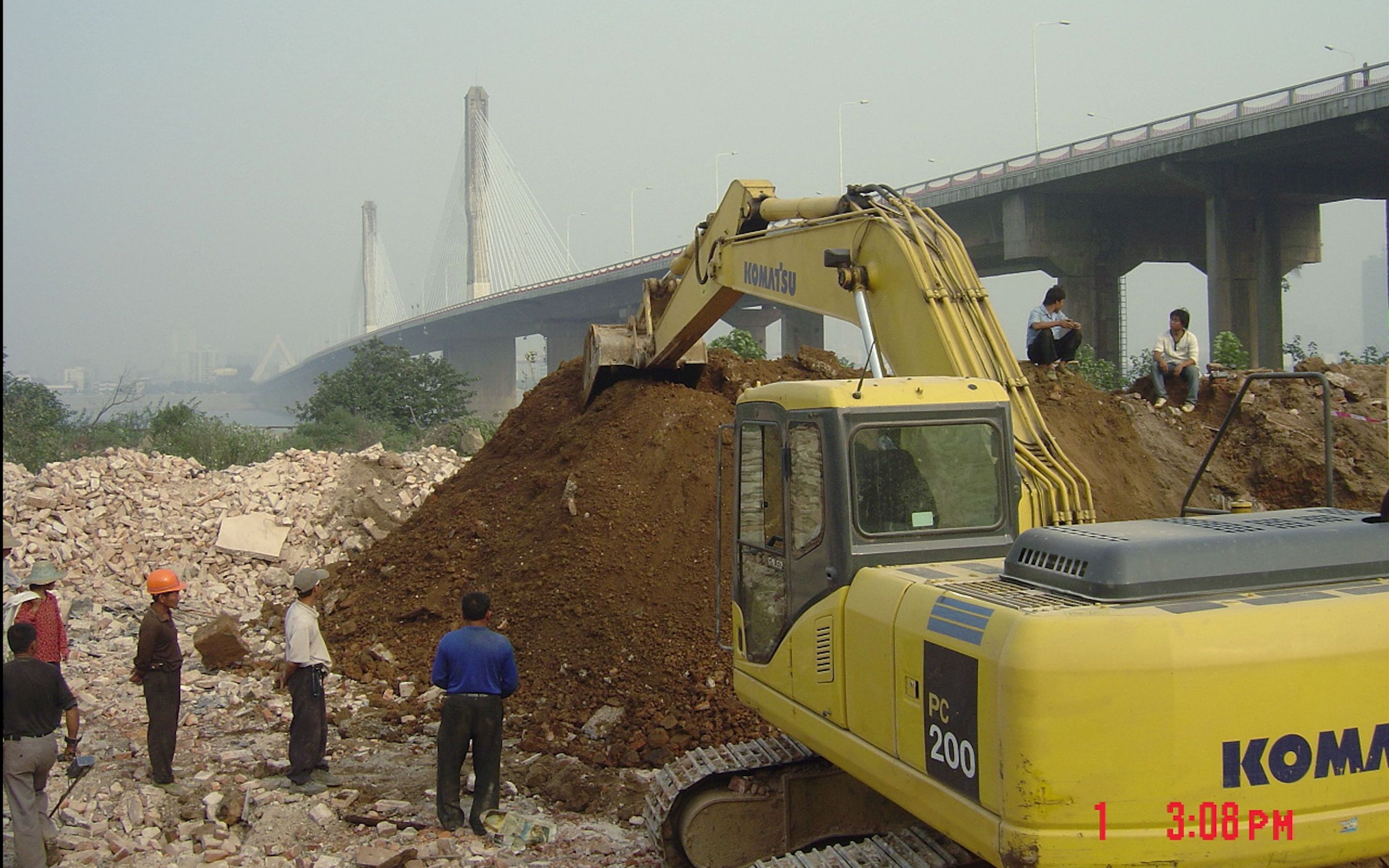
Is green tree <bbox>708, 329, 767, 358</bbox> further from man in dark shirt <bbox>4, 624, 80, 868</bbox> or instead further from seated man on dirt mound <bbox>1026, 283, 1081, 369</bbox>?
man in dark shirt <bbox>4, 624, 80, 868</bbox>

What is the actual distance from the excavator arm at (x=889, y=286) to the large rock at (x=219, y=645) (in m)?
5.39

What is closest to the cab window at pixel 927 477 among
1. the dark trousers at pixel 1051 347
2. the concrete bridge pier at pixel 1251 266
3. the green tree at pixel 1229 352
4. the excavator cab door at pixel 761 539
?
the excavator cab door at pixel 761 539

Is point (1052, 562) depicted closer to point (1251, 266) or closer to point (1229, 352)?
point (1229, 352)

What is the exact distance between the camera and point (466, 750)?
6.71 meters

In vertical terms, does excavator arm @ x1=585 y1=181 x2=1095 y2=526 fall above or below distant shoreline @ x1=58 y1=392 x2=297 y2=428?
below

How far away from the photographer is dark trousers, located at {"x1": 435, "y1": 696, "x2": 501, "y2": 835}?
6594mm

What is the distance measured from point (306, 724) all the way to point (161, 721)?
97cm

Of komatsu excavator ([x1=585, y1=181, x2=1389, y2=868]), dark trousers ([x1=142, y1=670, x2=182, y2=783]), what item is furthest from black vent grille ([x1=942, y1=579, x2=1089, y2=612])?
dark trousers ([x1=142, y1=670, x2=182, y2=783])

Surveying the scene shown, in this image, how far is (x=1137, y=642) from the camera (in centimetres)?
336

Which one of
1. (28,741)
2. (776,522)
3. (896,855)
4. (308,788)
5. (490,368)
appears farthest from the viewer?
(490,368)

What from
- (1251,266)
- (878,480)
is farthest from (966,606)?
(1251,266)

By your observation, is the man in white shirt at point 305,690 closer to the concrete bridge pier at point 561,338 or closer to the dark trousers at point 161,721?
the dark trousers at point 161,721

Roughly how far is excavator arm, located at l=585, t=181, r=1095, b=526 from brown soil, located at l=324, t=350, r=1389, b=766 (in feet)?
6.20
